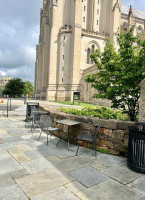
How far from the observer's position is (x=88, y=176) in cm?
300

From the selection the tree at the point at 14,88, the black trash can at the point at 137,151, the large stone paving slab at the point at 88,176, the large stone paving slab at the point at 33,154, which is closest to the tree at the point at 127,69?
the black trash can at the point at 137,151

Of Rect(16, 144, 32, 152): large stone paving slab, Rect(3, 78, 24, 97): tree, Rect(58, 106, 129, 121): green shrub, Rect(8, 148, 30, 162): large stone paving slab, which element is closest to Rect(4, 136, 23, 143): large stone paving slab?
Rect(16, 144, 32, 152): large stone paving slab

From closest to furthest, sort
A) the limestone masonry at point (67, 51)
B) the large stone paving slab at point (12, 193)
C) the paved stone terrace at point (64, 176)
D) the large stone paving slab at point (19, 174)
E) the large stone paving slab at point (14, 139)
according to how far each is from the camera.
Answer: the large stone paving slab at point (12, 193), the paved stone terrace at point (64, 176), the large stone paving slab at point (19, 174), the large stone paving slab at point (14, 139), the limestone masonry at point (67, 51)

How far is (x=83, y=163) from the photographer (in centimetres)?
363

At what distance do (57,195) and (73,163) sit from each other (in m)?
1.27

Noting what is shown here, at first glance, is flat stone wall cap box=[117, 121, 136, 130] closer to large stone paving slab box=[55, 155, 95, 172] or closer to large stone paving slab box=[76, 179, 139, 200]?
large stone paving slab box=[55, 155, 95, 172]

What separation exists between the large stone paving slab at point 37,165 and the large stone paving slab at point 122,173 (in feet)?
4.36

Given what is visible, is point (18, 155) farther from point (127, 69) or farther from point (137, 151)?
point (127, 69)

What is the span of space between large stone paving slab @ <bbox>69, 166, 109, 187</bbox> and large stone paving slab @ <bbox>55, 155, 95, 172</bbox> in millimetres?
188

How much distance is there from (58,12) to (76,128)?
113 ft

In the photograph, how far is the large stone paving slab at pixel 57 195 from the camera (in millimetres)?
2297

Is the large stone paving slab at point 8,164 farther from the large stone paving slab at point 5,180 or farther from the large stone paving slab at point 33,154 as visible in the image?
the large stone paving slab at point 33,154

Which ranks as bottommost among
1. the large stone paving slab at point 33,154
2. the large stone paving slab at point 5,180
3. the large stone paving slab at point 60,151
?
the large stone paving slab at point 60,151

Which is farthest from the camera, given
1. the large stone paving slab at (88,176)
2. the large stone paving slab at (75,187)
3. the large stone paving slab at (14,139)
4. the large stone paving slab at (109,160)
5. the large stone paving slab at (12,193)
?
the large stone paving slab at (14,139)
